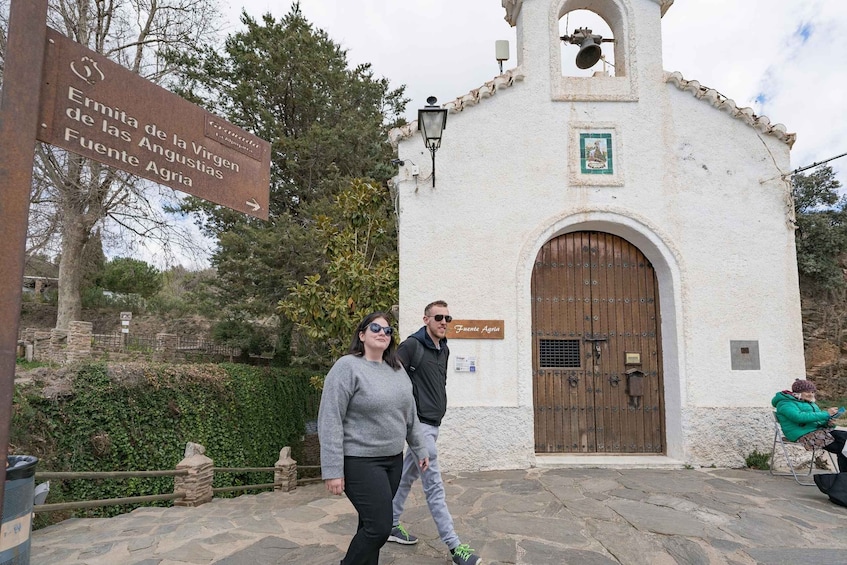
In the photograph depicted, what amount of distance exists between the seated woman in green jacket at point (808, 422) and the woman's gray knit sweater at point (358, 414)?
4502 mm

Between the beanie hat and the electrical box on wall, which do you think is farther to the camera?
the electrical box on wall

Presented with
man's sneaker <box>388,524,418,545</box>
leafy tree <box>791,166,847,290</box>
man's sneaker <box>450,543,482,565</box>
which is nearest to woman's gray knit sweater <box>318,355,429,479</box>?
man's sneaker <box>450,543,482,565</box>

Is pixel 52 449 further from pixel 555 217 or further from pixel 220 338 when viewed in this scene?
pixel 555 217

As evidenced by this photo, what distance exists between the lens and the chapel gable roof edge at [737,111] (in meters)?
6.03

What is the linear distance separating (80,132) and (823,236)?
1489 cm

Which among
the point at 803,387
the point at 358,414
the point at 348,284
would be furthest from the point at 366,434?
the point at 803,387

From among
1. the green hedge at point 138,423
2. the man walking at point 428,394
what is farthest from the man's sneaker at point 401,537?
the green hedge at point 138,423

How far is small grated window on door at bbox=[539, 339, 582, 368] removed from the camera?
602cm

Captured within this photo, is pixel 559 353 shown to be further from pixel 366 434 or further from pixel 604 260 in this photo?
pixel 366 434

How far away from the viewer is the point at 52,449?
741 cm

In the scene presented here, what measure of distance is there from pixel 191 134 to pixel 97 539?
347cm

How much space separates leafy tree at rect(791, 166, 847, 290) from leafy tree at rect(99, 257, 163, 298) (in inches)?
923

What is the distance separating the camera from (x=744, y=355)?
574 centimetres

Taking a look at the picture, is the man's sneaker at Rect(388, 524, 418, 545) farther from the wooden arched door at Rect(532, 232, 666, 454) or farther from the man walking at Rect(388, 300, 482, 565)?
the wooden arched door at Rect(532, 232, 666, 454)
